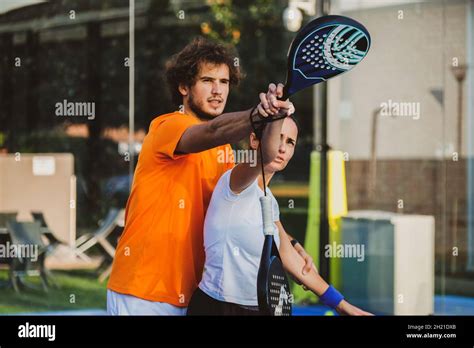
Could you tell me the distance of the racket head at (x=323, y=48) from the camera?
2.85 m

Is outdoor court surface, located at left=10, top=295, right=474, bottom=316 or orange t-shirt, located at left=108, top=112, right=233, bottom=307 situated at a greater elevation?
orange t-shirt, located at left=108, top=112, right=233, bottom=307

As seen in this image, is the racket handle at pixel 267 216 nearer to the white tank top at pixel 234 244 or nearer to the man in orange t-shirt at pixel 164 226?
the white tank top at pixel 234 244

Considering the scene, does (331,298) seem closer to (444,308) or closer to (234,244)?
(234,244)

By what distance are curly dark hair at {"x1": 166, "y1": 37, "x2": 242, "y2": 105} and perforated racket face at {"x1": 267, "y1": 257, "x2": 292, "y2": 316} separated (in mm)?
766

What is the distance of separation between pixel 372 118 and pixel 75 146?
1899 mm

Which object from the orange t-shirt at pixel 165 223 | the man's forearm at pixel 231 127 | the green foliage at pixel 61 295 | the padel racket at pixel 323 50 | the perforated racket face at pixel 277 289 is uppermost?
the padel racket at pixel 323 50

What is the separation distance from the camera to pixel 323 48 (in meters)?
2.89

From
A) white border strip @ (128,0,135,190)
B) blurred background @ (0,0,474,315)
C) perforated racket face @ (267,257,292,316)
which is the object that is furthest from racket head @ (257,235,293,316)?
white border strip @ (128,0,135,190)

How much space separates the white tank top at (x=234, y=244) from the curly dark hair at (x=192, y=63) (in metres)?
0.47

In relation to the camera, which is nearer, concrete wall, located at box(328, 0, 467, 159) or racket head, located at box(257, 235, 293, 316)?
racket head, located at box(257, 235, 293, 316)

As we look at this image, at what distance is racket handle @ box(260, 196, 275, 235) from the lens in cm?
307

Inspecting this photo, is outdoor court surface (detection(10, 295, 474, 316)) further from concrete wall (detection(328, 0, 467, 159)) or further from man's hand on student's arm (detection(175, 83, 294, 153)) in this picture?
man's hand on student's arm (detection(175, 83, 294, 153))

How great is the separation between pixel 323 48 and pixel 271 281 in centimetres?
81

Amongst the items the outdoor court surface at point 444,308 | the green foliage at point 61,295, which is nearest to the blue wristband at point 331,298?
the outdoor court surface at point 444,308
